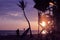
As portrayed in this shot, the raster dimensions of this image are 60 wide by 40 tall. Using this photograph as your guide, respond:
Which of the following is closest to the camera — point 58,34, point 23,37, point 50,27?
point 58,34

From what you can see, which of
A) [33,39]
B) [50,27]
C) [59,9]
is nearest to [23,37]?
[33,39]

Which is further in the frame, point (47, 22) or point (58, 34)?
point (47, 22)

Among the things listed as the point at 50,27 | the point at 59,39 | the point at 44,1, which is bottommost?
the point at 50,27

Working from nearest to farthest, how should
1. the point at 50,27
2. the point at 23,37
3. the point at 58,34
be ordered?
the point at 58,34, the point at 50,27, the point at 23,37

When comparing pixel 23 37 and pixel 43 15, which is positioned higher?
Result: pixel 43 15

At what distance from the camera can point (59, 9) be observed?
45.4 ft

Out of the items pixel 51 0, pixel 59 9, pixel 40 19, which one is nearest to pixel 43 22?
pixel 40 19

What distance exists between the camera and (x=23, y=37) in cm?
2962

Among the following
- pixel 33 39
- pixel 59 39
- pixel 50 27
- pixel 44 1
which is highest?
pixel 44 1

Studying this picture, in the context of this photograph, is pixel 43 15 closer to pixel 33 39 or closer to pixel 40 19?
pixel 40 19

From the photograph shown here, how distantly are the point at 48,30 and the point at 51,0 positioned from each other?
7.47 m

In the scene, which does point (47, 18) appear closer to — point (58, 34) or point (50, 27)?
point (50, 27)

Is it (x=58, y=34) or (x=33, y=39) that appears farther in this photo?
(x=33, y=39)

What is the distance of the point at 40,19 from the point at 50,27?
336 cm
